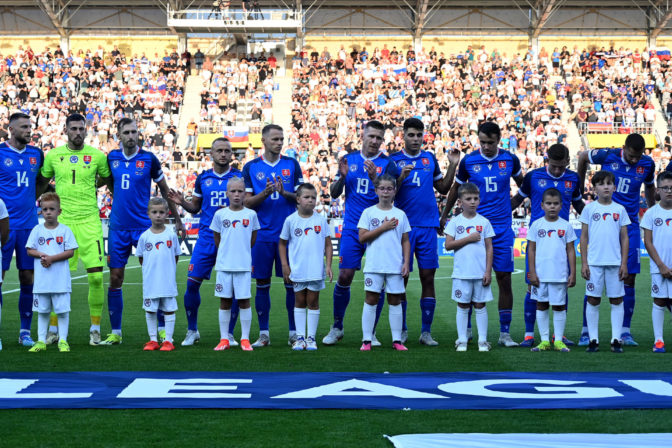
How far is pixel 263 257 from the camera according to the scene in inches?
334

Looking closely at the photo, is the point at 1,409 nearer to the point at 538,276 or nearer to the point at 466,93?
the point at 538,276

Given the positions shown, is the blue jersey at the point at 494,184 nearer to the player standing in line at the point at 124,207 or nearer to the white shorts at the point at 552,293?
the white shorts at the point at 552,293

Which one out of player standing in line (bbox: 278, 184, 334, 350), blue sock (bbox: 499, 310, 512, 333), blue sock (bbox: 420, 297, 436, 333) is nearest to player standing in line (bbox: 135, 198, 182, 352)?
player standing in line (bbox: 278, 184, 334, 350)

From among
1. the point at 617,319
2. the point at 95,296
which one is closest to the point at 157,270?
the point at 95,296

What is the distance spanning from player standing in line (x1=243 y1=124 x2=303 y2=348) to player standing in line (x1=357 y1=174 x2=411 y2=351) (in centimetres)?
87

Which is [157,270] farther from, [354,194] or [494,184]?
[494,184]

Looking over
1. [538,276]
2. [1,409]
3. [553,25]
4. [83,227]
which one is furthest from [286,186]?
[553,25]

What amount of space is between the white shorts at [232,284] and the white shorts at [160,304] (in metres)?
0.48

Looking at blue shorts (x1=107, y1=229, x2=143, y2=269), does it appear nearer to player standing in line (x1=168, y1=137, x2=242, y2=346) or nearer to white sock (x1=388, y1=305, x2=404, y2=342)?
player standing in line (x1=168, y1=137, x2=242, y2=346)

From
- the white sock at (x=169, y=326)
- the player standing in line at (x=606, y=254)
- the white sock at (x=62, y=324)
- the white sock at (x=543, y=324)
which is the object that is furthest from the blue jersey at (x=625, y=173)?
the white sock at (x=62, y=324)

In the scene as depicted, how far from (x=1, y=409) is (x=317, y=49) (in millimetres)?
36161

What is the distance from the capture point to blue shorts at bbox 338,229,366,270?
830 cm

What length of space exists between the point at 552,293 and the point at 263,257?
287 centimetres

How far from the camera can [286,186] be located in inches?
333
